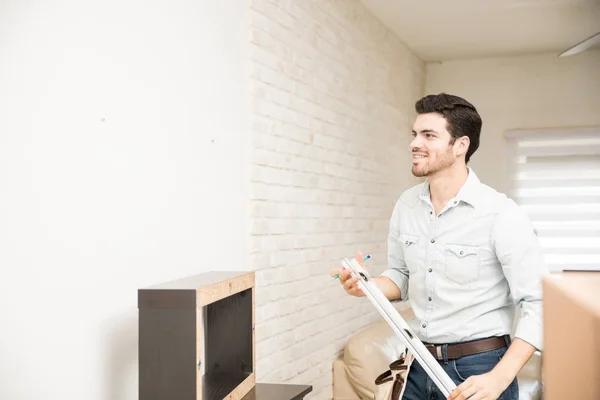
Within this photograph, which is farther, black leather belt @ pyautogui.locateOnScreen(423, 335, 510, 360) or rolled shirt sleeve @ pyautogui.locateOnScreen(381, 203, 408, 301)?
rolled shirt sleeve @ pyautogui.locateOnScreen(381, 203, 408, 301)

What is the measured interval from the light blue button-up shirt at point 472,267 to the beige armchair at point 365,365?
57.2 inches

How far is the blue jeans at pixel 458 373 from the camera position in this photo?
6.73 ft

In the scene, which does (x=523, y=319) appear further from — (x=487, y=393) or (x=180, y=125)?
(x=180, y=125)

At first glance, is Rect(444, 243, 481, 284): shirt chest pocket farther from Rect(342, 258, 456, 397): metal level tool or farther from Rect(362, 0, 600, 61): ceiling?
Rect(362, 0, 600, 61): ceiling

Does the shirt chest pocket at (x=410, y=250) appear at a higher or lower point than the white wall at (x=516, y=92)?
lower

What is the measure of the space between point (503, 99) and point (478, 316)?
13.8ft

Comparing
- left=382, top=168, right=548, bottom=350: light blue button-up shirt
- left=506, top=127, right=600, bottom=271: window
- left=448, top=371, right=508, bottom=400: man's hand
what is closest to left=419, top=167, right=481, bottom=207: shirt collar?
left=382, top=168, right=548, bottom=350: light blue button-up shirt

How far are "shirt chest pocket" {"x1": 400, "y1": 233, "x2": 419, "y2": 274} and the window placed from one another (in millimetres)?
3731

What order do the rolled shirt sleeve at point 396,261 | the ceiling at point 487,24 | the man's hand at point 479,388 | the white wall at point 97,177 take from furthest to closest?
the ceiling at point 487,24 < the rolled shirt sleeve at point 396,261 < the man's hand at point 479,388 < the white wall at point 97,177

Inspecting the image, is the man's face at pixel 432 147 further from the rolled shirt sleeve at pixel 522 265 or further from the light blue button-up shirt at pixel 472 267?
the rolled shirt sleeve at pixel 522 265

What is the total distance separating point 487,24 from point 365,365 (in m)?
2.57

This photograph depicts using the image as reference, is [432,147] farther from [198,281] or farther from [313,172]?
[313,172]

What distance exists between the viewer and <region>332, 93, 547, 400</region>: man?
201 cm

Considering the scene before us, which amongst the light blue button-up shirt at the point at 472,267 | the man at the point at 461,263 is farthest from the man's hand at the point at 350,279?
the light blue button-up shirt at the point at 472,267
